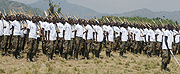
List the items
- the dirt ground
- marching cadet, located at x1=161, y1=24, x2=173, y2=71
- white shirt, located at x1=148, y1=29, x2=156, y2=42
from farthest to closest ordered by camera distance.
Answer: white shirt, located at x1=148, y1=29, x2=156, y2=42, marching cadet, located at x1=161, y1=24, x2=173, y2=71, the dirt ground

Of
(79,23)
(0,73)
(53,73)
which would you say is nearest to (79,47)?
(79,23)

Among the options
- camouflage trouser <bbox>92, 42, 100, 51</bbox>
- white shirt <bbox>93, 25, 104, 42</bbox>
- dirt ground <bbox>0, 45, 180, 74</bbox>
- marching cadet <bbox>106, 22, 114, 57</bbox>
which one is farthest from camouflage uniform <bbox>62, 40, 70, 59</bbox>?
marching cadet <bbox>106, 22, 114, 57</bbox>

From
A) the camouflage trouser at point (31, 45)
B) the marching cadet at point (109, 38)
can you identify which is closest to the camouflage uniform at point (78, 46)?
the marching cadet at point (109, 38)

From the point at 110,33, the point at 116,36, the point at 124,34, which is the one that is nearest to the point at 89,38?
the point at 110,33

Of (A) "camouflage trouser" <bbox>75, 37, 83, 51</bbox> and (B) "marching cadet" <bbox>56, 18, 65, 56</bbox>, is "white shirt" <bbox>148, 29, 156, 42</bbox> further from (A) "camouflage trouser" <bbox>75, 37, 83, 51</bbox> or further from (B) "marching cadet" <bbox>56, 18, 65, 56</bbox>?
(B) "marching cadet" <bbox>56, 18, 65, 56</bbox>

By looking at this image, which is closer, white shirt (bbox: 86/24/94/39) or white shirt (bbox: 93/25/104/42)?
white shirt (bbox: 86/24/94/39)

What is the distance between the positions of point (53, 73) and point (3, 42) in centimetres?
468

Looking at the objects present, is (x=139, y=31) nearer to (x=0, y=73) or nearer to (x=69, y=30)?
(x=69, y=30)

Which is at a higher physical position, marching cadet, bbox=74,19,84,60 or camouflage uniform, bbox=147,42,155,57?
marching cadet, bbox=74,19,84,60

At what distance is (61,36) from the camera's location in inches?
438

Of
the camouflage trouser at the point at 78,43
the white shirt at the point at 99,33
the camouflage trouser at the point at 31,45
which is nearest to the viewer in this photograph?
the camouflage trouser at the point at 31,45

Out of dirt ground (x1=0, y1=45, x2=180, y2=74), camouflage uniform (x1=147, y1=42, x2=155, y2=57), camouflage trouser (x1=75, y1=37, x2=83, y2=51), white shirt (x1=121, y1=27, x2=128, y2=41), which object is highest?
white shirt (x1=121, y1=27, x2=128, y2=41)

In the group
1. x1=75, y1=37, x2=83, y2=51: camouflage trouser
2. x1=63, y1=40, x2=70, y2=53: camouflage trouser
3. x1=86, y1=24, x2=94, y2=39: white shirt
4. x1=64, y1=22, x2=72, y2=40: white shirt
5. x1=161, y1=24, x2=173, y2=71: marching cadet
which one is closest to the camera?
x1=161, y1=24, x2=173, y2=71: marching cadet

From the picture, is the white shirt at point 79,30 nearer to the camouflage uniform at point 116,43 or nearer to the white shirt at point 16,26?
the camouflage uniform at point 116,43
